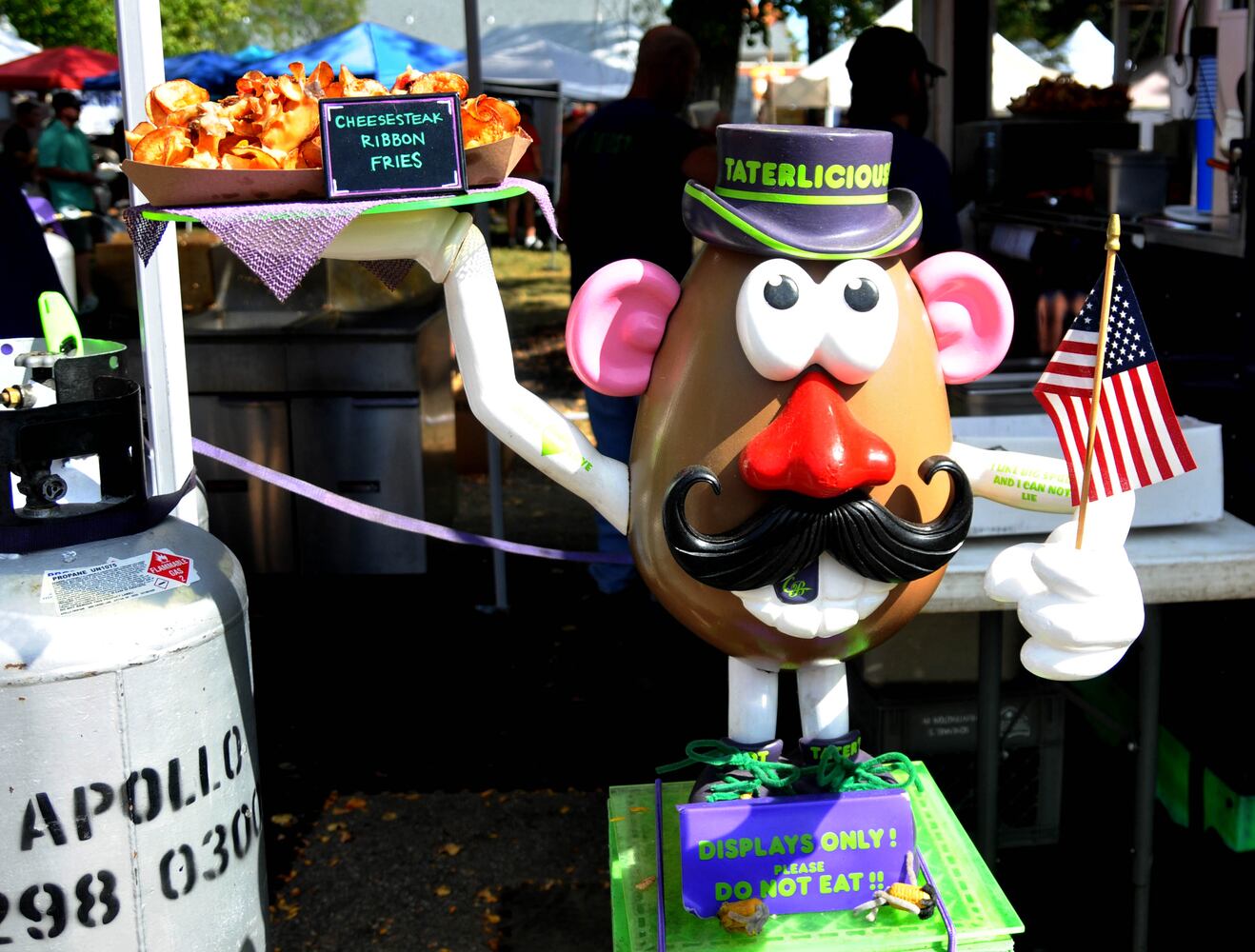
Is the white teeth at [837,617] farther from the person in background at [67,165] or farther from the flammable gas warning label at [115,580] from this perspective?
the person in background at [67,165]

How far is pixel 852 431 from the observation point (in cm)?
202

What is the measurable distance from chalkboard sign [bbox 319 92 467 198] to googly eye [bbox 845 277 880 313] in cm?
63

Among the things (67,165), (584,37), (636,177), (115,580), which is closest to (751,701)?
(115,580)

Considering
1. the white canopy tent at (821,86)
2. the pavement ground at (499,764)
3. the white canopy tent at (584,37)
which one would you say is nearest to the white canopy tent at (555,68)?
the white canopy tent at (584,37)

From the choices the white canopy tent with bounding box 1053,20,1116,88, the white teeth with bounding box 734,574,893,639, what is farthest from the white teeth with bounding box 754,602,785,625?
the white canopy tent with bounding box 1053,20,1116,88

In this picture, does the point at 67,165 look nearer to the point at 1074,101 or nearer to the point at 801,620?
the point at 1074,101

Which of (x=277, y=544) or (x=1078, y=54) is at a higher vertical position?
(x=1078, y=54)

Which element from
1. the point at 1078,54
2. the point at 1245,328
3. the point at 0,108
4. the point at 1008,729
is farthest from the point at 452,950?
the point at 0,108

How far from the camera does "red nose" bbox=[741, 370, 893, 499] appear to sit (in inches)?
78.3

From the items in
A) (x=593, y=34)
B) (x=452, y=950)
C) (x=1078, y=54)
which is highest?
(x=593, y=34)

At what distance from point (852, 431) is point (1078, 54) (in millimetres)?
7415

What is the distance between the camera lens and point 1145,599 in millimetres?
2877

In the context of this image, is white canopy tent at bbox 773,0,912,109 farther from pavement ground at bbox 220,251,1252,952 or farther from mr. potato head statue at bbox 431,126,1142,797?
mr. potato head statue at bbox 431,126,1142,797

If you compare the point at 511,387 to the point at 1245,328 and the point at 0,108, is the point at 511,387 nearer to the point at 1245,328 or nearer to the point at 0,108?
the point at 1245,328
